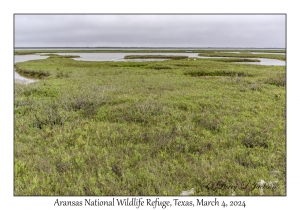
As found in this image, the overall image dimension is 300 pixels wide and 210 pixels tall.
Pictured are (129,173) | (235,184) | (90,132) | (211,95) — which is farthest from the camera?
(211,95)

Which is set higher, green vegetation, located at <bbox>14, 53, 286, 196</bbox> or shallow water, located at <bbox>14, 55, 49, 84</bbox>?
shallow water, located at <bbox>14, 55, 49, 84</bbox>

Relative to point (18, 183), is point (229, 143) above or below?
above

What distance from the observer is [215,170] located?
5.12 m

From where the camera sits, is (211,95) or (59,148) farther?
(211,95)

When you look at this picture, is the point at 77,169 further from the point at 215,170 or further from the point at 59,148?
the point at 215,170

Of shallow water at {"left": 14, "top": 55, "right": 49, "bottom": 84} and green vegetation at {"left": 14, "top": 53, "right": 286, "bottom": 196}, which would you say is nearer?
green vegetation at {"left": 14, "top": 53, "right": 286, "bottom": 196}

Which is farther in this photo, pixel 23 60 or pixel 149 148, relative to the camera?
pixel 23 60

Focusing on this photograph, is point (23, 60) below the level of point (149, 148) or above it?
above

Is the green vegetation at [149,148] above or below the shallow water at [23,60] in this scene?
below

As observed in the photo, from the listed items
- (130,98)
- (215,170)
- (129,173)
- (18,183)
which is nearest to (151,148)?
(129,173)

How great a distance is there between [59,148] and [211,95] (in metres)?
9.91

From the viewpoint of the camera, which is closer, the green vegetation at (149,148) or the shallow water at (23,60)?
the green vegetation at (149,148)

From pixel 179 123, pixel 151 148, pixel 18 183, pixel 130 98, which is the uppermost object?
pixel 130 98

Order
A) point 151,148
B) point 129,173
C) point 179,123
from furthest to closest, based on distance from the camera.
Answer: point 179,123
point 151,148
point 129,173
